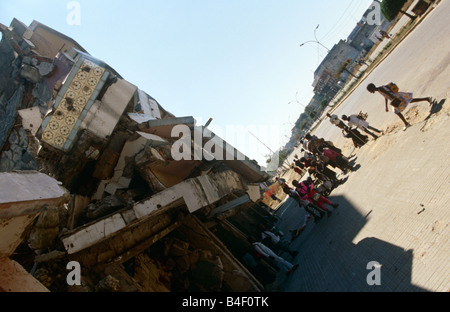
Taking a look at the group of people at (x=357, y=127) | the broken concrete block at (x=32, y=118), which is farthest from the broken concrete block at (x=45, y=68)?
the group of people at (x=357, y=127)

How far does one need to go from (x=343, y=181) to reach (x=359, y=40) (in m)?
58.7

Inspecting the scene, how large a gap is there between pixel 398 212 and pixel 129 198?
5.91 m

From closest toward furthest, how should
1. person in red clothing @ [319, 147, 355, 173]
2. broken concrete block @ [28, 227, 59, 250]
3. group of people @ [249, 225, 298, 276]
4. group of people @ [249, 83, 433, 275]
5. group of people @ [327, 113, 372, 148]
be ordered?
1. broken concrete block @ [28, 227, 59, 250]
2. group of people @ [249, 83, 433, 275]
3. group of people @ [249, 225, 298, 276]
4. group of people @ [327, 113, 372, 148]
5. person in red clothing @ [319, 147, 355, 173]

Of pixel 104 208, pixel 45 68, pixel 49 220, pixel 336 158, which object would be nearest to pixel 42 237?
pixel 49 220

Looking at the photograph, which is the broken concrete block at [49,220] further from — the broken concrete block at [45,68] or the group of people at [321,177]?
the broken concrete block at [45,68]

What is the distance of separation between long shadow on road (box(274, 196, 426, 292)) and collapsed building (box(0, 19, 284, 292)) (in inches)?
50.6

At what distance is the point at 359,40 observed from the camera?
56000 mm

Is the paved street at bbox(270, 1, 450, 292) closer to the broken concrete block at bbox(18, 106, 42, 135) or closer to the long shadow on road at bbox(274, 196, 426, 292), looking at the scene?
the long shadow on road at bbox(274, 196, 426, 292)

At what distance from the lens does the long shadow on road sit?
4117 millimetres

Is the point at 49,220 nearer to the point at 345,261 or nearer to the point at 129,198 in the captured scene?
the point at 129,198

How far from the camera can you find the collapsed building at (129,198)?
4992mm

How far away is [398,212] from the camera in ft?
16.6

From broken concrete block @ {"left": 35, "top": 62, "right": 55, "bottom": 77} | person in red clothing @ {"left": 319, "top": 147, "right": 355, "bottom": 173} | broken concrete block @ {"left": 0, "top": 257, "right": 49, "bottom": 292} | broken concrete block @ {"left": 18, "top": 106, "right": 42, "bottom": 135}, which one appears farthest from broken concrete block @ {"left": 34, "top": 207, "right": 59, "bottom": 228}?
broken concrete block @ {"left": 35, "top": 62, "right": 55, "bottom": 77}

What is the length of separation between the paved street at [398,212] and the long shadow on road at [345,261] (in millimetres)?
21
